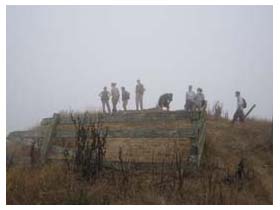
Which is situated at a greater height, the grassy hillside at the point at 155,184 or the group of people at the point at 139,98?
the group of people at the point at 139,98

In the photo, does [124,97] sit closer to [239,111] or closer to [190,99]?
[190,99]

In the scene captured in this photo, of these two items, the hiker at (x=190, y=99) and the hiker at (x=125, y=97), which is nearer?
the hiker at (x=190, y=99)

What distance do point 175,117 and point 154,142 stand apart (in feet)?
2.90

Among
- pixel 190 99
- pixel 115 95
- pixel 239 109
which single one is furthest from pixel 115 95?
pixel 239 109

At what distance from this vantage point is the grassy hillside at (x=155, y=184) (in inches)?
370

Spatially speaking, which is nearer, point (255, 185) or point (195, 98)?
point (255, 185)

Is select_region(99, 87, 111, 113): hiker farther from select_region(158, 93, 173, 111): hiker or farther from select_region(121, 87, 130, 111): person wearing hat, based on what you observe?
select_region(158, 93, 173, 111): hiker

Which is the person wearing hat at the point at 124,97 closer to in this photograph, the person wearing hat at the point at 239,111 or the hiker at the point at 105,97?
the hiker at the point at 105,97

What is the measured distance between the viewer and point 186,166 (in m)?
10.2

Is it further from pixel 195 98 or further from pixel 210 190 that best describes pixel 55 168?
pixel 195 98

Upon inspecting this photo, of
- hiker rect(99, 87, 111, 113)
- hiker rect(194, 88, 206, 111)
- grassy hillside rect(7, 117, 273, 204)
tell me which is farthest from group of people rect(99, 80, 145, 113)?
grassy hillside rect(7, 117, 273, 204)

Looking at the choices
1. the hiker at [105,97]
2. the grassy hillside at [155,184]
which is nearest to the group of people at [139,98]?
the hiker at [105,97]
